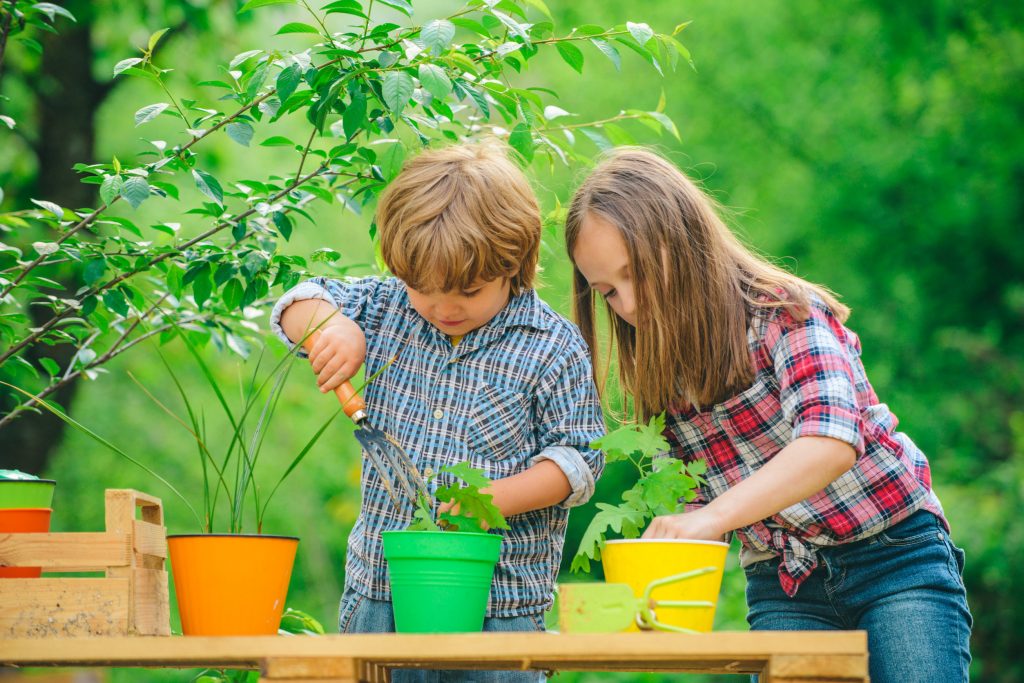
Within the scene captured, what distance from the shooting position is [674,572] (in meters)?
1.31

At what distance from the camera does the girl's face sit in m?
1.77

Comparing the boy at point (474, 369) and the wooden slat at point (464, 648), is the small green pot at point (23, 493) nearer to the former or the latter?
the wooden slat at point (464, 648)

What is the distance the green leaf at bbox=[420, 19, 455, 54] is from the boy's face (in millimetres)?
378

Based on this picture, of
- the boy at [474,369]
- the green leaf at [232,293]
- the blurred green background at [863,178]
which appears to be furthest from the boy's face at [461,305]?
the blurred green background at [863,178]

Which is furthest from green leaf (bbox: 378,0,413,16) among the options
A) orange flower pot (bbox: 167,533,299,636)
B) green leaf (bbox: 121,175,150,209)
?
orange flower pot (bbox: 167,533,299,636)

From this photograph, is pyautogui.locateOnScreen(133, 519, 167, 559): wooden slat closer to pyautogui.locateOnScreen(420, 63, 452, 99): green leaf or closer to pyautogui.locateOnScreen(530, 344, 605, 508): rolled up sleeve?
pyautogui.locateOnScreen(530, 344, 605, 508): rolled up sleeve

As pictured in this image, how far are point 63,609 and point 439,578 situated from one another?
0.48 metres

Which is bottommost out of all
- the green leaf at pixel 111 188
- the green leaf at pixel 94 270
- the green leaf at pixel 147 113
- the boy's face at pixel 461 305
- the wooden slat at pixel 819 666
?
the wooden slat at pixel 819 666

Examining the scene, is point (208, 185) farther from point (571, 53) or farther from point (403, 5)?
point (571, 53)

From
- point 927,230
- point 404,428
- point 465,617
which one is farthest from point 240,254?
point 927,230

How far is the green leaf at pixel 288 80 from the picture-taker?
167 centimetres

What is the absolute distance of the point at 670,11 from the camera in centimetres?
816

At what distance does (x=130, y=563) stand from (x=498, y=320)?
73cm

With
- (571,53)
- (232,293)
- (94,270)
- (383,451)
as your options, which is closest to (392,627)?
(383,451)
